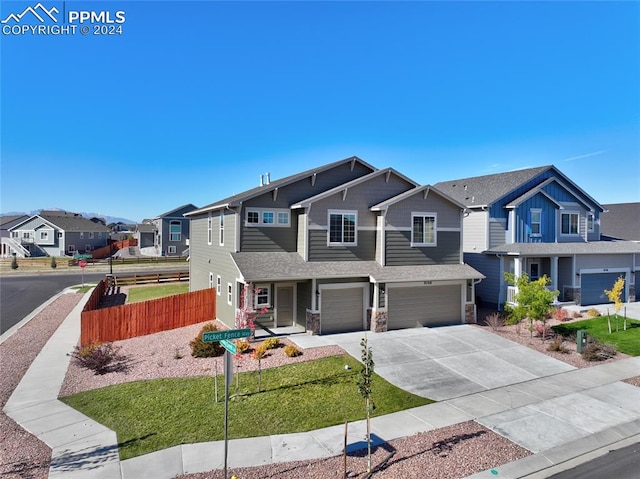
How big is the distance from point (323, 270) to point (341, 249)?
1775 mm

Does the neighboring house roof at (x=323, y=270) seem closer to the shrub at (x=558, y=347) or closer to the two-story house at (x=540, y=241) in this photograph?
the shrub at (x=558, y=347)

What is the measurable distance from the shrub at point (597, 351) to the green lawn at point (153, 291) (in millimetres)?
24531

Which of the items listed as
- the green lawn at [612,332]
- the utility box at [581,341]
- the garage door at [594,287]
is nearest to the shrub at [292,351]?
the utility box at [581,341]

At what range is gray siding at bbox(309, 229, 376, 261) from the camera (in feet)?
60.6

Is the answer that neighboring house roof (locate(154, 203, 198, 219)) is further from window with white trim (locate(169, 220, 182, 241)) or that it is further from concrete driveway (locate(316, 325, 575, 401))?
concrete driveway (locate(316, 325, 575, 401))

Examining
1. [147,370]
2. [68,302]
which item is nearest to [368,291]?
[147,370]

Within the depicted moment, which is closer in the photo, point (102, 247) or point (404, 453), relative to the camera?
point (404, 453)

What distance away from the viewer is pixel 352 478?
287 inches

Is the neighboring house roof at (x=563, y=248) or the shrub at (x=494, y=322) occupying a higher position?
the neighboring house roof at (x=563, y=248)

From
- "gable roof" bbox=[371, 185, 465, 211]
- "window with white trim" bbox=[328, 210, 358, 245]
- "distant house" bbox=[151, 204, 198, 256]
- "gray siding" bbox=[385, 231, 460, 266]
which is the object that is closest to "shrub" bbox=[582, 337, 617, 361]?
"gray siding" bbox=[385, 231, 460, 266]

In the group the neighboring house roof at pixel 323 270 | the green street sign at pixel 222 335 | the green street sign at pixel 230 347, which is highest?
the neighboring house roof at pixel 323 270

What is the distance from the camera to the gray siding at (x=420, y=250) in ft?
64.1

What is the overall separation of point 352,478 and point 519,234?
21.1m

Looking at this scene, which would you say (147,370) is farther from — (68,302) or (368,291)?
(68,302)
